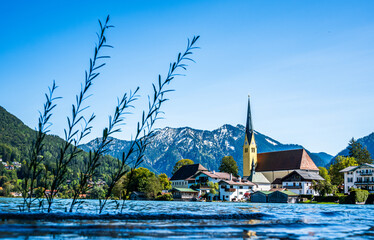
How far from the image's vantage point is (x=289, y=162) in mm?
126250

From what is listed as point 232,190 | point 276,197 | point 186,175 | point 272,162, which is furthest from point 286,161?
point 276,197

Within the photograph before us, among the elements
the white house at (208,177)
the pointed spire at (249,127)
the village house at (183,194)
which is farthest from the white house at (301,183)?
the pointed spire at (249,127)

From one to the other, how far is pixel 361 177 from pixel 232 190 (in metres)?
31.9

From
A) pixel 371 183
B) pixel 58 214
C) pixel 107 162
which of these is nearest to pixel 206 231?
pixel 58 214

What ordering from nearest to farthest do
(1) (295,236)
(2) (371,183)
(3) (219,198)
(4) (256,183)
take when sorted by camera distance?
1. (1) (295,236)
2. (2) (371,183)
3. (3) (219,198)
4. (4) (256,183)

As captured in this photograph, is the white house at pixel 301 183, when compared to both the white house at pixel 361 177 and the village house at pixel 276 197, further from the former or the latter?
the village house at pixel 276 197

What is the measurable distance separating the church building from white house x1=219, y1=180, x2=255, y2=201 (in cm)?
1294

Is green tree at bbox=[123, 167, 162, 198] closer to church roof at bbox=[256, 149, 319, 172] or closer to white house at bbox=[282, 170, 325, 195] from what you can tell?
white house at bbox=[282, 170, 325, 195]

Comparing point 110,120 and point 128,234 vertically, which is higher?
point 110,120

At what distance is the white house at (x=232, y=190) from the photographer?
101 meters

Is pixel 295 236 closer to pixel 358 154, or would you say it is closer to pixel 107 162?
pixel 358 154

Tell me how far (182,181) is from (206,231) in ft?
363

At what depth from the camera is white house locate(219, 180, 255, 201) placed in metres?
101

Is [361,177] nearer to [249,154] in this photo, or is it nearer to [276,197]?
[276,197]
